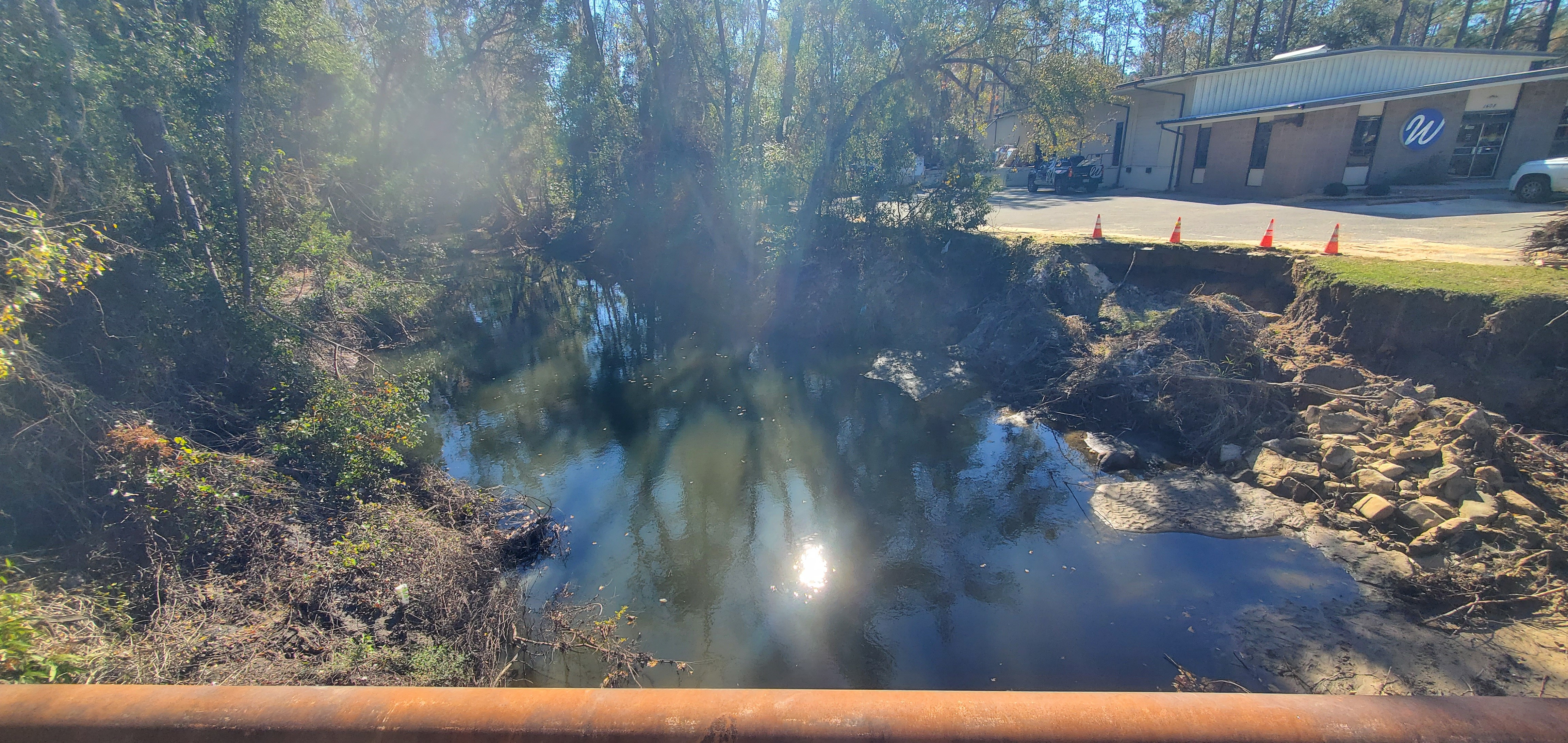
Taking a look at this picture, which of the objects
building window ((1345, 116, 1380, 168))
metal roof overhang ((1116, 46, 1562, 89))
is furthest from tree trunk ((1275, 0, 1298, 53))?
building window ((1345, 116, 1380, 168))

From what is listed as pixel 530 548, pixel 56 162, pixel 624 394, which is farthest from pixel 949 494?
pixel 56 162

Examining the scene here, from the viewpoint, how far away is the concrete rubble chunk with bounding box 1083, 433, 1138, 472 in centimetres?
850

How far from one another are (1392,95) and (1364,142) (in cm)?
150

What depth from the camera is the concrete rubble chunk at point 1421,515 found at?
6.29 metres

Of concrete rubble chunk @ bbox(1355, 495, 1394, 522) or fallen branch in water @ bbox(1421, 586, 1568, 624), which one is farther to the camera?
concrete rubble chunk @ bbox(1355, 495, 1394, 522)

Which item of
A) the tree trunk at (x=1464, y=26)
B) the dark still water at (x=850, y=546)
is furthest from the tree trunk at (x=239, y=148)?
the tree trunk at (x=1464, y=26)

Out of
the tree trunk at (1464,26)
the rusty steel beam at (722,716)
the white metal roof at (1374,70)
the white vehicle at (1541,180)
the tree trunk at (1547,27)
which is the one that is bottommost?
the rusty steel beam at (722,716)

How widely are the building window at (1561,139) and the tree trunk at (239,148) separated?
27912mm

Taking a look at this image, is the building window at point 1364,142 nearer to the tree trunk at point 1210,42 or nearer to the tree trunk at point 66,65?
the tree trunk at point 1210,42

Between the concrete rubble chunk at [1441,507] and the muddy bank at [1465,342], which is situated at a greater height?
the muddy bank at [1465,342]

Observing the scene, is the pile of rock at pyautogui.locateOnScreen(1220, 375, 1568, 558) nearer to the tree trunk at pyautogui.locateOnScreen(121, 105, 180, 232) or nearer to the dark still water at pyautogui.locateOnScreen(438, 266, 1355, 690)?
the dark still water at pyautogui.locateOnScreen(438, 266, 1355, 690)

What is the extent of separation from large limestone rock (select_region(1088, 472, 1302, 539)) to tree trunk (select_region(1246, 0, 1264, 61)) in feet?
122

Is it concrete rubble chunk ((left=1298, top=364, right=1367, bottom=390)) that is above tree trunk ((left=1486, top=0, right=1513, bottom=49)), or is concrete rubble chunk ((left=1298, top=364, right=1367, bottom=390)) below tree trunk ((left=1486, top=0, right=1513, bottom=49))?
below

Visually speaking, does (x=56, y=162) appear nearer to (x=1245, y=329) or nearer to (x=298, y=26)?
(x=298, y=26)
